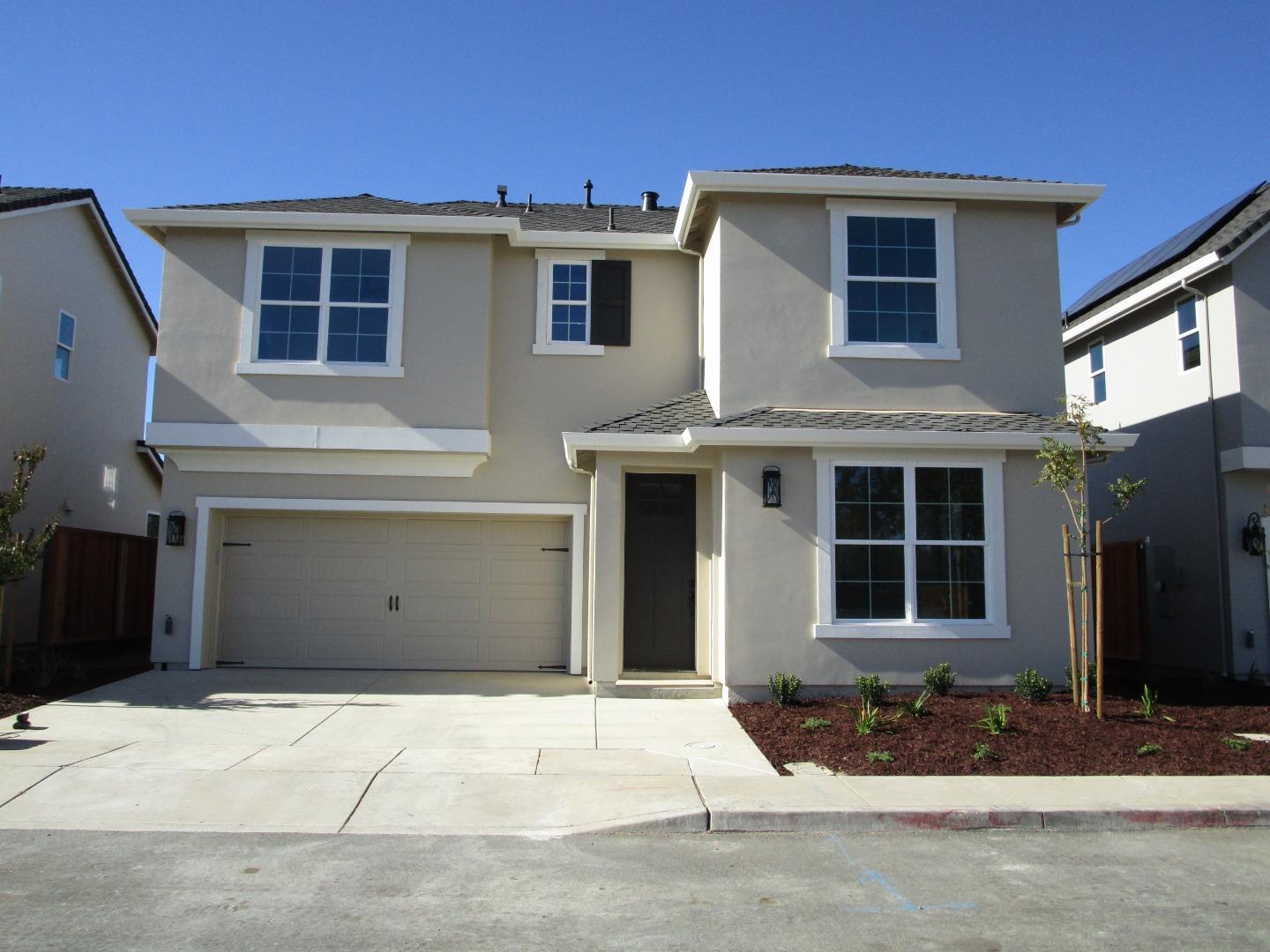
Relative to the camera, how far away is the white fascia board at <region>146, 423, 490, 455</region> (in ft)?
43.0

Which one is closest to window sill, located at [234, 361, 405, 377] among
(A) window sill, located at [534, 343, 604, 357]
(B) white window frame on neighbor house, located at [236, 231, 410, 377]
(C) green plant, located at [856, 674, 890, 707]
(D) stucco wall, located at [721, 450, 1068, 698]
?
(B) white window frame on neighbor house, located at [236, 231, 410, 377]

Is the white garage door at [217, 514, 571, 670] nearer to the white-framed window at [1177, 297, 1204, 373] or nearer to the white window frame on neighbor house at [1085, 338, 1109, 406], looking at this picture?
the white-framed window at [1177, 297, 1204, 373]

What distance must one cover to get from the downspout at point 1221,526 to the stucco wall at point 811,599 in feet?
10.8

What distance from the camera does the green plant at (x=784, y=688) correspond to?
35.4ft

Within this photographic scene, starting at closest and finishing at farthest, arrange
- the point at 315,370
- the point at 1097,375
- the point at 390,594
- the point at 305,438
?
the point at 305,438 < the point at 315,370 < the point at 390,594 < the point at 1097,375

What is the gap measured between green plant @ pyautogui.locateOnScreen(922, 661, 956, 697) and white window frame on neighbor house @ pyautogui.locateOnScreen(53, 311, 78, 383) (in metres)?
13.6

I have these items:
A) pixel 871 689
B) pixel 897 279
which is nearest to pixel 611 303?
pixel 897 279

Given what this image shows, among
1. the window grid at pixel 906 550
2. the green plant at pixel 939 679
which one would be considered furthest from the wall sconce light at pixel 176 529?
the green plant at pixel 939 679

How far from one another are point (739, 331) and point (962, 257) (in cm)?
287

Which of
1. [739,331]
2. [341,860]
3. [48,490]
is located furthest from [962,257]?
[48,490]

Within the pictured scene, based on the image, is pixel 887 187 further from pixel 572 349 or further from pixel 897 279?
pixel 572 349

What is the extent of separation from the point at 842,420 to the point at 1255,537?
5920mm

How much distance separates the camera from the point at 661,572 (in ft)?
41.0

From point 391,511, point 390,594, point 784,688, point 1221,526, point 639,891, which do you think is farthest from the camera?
point 390,594
